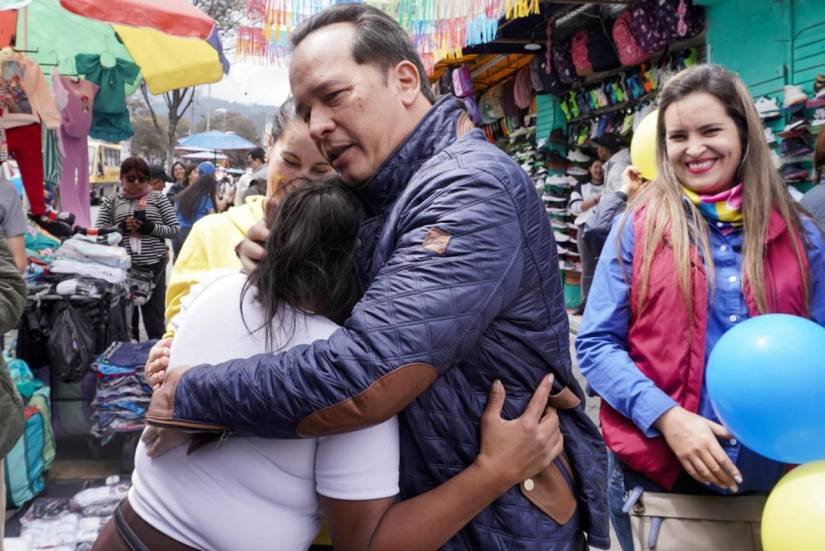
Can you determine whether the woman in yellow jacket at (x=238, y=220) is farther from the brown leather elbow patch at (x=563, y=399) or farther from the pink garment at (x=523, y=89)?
the pink garment at (x=523, y=89)

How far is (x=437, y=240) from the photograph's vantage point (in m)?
1.18

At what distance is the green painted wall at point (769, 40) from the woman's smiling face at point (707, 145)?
4333mm

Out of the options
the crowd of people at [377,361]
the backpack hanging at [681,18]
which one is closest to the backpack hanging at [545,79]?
the backpack hanging at [681,18]

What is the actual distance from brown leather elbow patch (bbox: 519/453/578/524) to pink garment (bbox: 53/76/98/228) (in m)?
5.91

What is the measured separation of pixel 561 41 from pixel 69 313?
23.0 feet

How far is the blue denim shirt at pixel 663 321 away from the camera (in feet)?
6.17

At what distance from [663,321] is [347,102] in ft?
3.54

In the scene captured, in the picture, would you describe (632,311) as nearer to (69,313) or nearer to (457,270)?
(457,270)

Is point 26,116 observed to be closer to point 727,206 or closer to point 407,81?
point 407,81

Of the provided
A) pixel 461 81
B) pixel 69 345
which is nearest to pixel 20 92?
pixel 69 345

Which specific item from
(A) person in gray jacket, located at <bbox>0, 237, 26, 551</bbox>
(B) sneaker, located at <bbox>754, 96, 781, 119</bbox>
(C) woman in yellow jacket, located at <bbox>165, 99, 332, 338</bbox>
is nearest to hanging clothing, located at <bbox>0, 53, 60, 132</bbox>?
(A) person in gray jacket, located at <bbox>0, 237, 26, 551</bbox>

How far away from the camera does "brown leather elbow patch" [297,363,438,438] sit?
1.12 m

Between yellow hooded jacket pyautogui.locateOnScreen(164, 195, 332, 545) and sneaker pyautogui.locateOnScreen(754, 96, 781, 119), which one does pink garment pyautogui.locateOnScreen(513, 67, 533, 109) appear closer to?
sneaker pyautogui.locateOnScreen(754, 96, 781, 119)

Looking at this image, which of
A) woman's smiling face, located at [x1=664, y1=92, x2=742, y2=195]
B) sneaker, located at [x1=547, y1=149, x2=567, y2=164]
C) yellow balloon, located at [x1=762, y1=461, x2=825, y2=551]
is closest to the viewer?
yellow balloon, located at [x1=762, y1=461, x2=825, y2=551]
